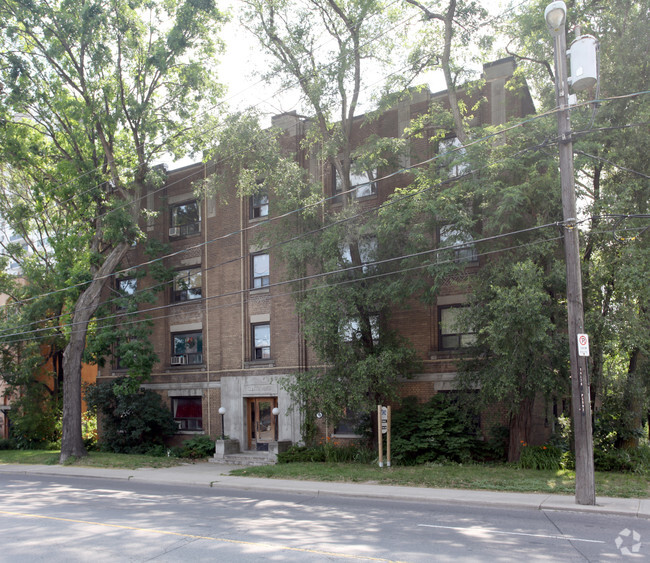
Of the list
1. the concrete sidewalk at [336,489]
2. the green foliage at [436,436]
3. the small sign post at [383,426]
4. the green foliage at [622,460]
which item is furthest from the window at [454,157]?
the green foliage at [622,460]

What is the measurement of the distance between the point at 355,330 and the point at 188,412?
1161 centimetres

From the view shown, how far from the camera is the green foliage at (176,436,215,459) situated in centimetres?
2570

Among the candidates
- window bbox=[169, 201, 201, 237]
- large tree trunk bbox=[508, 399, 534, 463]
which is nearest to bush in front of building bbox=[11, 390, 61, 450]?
window bbox=[169, 201, 201, 237]

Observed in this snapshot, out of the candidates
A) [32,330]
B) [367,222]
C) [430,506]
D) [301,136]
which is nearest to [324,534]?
[430,506]

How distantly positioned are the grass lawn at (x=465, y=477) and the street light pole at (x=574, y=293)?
4.90ft

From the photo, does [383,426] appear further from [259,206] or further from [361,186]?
[259,206]

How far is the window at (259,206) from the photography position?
26.8 m

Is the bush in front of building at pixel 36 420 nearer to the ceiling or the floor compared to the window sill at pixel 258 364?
nearer to the floor

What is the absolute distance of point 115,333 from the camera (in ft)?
83.1

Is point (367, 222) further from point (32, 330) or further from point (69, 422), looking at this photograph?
point (32, 330)

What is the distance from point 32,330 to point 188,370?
900 cm

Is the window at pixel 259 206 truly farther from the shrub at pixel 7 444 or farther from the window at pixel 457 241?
the shrub at pixel 7 444

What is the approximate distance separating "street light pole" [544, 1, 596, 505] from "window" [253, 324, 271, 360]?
49.6 feet

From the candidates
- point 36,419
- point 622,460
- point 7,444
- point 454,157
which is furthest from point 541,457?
point 7,444
